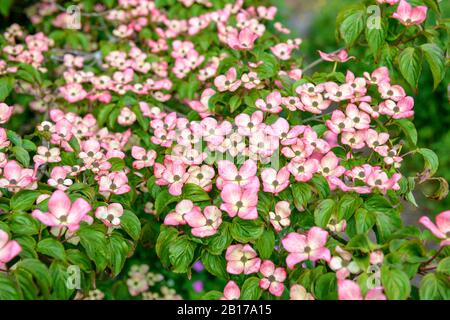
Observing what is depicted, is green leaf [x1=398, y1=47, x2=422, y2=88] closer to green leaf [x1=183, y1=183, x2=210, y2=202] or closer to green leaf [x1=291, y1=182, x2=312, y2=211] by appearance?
green leaf [x1=291, y1=182, x2=312, y2=211]

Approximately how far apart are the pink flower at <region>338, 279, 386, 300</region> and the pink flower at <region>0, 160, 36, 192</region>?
0.76 meters

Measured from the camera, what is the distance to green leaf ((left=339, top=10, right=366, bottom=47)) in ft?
4.81

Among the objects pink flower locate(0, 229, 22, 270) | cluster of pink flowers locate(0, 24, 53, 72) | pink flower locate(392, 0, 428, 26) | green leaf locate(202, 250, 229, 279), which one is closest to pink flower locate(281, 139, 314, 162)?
green leaf locate(202, 250, 229, 279)

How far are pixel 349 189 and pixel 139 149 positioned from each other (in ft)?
2.03

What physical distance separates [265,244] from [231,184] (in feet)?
0.53

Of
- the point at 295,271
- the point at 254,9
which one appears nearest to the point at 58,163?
the point at 295,271

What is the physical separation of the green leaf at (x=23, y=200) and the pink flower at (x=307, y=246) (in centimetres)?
59

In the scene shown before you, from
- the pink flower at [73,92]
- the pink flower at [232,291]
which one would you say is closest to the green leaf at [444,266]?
the pink flower at [232,291]

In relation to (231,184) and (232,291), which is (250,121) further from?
(232,291)

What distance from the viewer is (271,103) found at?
→ 4.55 ft

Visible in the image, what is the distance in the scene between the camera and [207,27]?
2.02m

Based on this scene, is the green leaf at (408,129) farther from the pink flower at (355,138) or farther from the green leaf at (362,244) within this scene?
the green leaf at (362,244)

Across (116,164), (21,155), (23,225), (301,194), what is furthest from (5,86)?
(301,194)

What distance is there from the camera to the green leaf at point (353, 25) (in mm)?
1466
